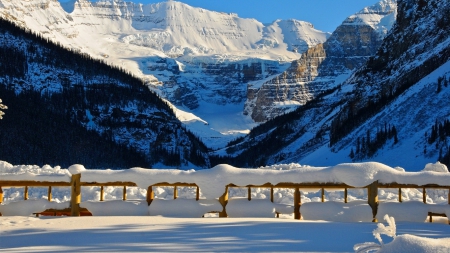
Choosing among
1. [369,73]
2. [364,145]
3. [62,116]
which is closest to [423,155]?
[364,145]

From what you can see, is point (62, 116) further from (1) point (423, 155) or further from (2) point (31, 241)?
(2) point (31, 241)

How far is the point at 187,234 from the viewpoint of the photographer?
1139 centimetres

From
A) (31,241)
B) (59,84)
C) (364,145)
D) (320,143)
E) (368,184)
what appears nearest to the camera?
(31,241)

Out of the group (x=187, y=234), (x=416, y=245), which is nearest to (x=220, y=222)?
(x=187, y=234)

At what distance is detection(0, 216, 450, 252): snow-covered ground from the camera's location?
33.5 feet

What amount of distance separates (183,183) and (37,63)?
154 meters

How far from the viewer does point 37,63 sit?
15762cm

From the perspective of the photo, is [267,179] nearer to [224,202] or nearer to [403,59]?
[224,202]

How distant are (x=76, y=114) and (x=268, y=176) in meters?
Result: 140

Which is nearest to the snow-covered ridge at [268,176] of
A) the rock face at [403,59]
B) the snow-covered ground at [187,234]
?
the snow-covered ground at [187,234]

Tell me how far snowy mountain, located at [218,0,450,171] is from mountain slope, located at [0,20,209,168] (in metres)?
33.3

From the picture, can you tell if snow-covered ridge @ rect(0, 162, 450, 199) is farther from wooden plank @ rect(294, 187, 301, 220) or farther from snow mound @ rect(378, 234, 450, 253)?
snow mound @ rect(378, 234, 450, 253)

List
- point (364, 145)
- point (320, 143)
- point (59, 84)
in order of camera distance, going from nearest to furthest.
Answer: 1. point (364, 145)
2. point (320, 143)
3. point (59, 84)

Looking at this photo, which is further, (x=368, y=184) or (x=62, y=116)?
(x=62, y=116)
